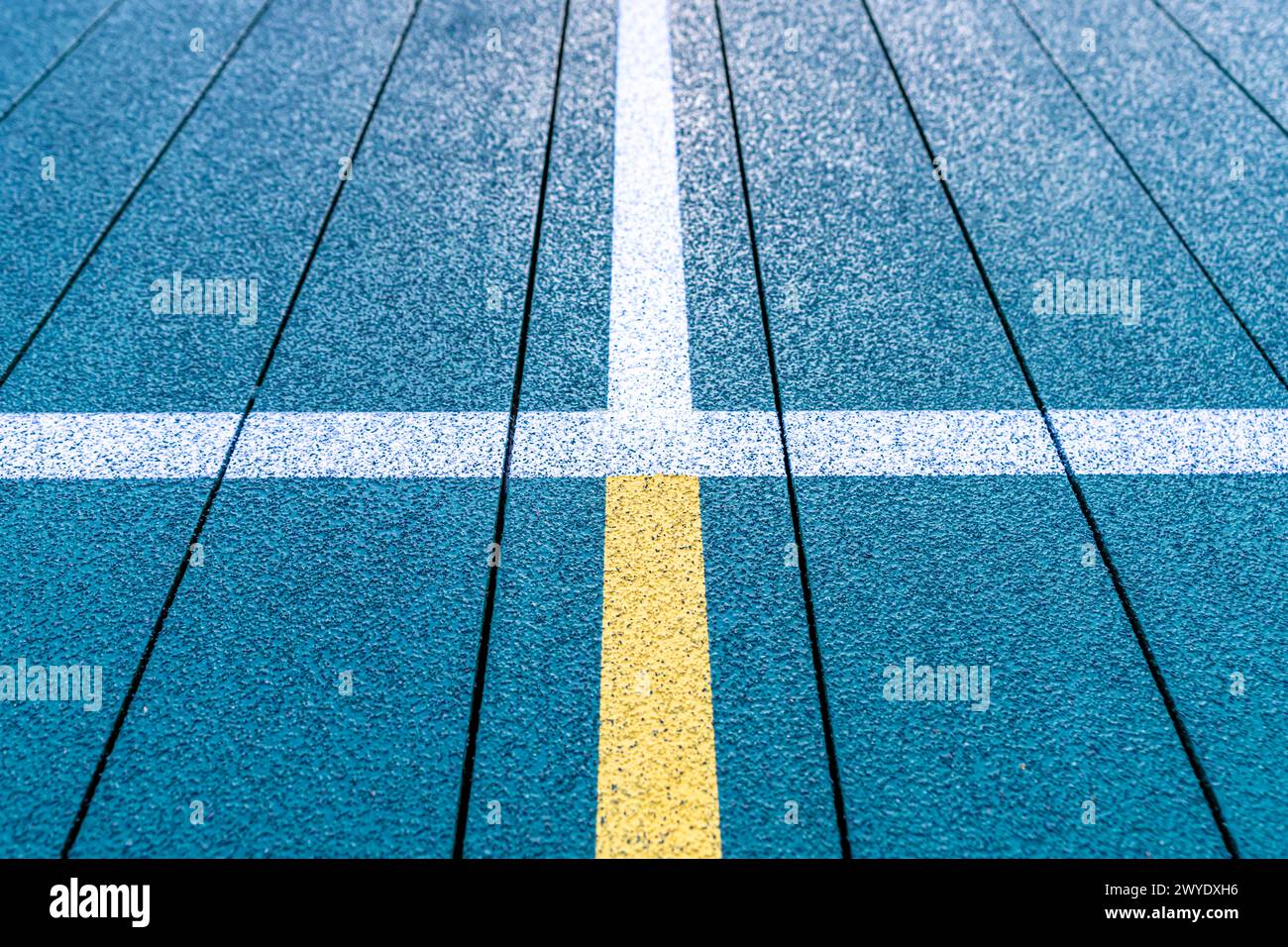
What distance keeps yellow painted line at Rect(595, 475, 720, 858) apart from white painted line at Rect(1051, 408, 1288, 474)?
1177 millimetres

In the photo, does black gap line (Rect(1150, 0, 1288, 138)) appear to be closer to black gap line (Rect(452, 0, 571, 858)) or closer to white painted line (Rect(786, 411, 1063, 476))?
white painted line (Rect(786, 411, 1063, 476))

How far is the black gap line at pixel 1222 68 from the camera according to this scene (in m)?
4.68

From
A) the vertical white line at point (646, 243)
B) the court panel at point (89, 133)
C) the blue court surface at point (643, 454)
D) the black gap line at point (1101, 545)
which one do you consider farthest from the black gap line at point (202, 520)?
the black gap line at point (1101, 545)

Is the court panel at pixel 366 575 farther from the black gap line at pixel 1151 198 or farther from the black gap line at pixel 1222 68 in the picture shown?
the black gap line at pixel 1222 68

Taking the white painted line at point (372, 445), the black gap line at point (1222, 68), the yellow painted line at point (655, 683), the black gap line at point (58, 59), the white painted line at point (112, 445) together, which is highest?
the black gap line at point (58, 59)

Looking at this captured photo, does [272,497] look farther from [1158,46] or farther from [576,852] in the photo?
[1158,46]

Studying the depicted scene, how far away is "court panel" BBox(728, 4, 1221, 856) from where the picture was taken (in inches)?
89.7

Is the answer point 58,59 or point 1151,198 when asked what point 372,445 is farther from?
point 58,59

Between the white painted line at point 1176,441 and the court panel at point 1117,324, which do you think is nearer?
the court panel at point 1117,324

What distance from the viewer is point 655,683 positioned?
2.51m

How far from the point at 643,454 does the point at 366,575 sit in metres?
0.85

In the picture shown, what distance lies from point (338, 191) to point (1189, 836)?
141 inches

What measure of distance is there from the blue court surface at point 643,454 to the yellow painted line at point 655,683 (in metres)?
0.01

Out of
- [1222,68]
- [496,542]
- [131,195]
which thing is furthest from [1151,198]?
[131,195]
